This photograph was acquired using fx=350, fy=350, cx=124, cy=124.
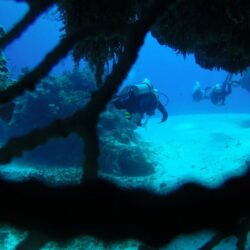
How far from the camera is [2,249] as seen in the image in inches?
185

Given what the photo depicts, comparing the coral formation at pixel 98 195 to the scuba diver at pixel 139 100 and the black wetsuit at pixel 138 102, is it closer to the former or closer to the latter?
the black wetsuit at pixel 138 102

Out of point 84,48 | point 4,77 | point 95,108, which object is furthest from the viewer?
point 4,77

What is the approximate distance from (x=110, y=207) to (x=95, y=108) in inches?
21.0

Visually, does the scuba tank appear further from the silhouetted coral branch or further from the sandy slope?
the silhouetted coral branch

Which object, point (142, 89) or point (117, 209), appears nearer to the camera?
point (117, 209)

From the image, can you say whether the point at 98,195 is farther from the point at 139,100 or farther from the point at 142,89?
the point at 142,89

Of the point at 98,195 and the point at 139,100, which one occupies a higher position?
the point at 139,100

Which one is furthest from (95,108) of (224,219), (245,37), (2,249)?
(2,249)

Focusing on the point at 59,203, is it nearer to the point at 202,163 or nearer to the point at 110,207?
the point at 110,207

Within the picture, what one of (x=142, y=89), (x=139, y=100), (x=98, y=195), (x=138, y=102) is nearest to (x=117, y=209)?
(x=98, y=195)

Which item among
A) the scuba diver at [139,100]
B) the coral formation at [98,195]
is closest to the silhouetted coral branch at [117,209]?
the coral formation at [98,195]

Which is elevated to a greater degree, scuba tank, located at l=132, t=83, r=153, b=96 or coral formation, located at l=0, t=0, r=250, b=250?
scuba tank, located at l=132, t=83, r=153, b=96

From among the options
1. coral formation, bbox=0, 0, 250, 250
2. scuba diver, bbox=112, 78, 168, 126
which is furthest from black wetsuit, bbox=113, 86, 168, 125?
coral formation, bbox=0, 0, 250, 250

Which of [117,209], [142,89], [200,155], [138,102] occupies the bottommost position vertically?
[117,209]
